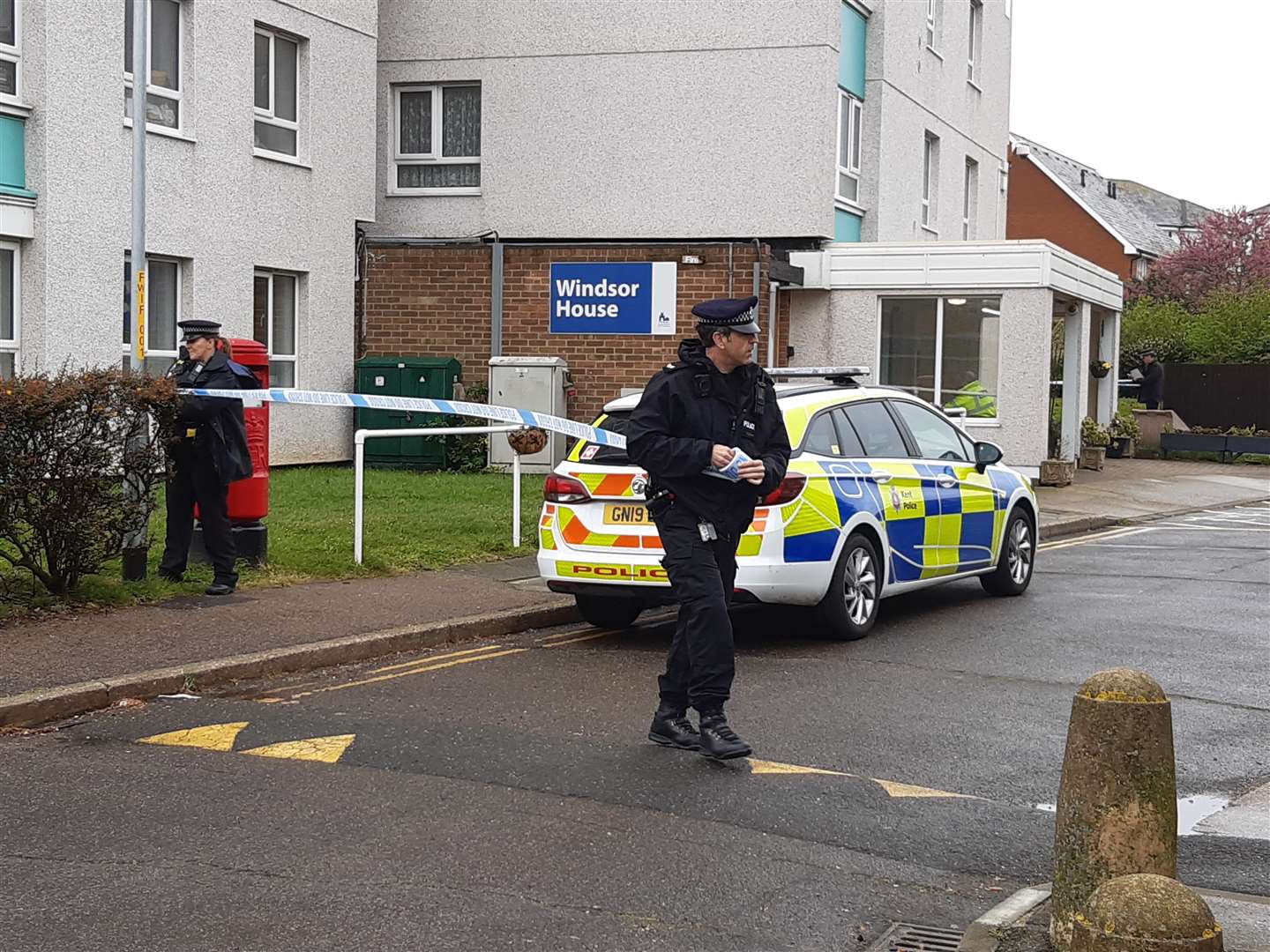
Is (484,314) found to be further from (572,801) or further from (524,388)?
(572,801)

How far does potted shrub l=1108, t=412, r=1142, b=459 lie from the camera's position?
2983 centimetres

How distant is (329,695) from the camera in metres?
7.95

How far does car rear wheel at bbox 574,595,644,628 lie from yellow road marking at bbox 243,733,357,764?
343cm

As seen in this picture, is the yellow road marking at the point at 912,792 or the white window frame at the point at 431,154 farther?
the white window frame at the point at 431,154

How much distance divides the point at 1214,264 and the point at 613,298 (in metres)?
47.9

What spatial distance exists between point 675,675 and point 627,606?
3.40 m

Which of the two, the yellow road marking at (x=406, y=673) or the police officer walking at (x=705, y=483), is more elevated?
the police officer walking at (x=705, y=483)

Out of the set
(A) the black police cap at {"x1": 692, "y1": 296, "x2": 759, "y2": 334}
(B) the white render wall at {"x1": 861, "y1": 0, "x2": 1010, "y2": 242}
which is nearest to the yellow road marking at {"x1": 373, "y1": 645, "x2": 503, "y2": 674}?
(A) the black police cap at {"x1": 692, "y1": 296, "x2": 759, "y2": 334}

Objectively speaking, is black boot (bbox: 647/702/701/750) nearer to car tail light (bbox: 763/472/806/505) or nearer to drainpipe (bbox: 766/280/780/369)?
car tail light (bbox: 763/472/806/505)

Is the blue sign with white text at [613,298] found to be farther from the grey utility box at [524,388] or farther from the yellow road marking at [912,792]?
the yellow road marking at [912,792]

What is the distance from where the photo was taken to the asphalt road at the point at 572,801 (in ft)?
15.4

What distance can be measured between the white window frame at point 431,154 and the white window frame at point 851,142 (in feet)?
17.2

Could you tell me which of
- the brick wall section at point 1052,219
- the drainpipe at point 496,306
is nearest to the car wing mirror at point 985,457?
the drainpipe at point 496,306

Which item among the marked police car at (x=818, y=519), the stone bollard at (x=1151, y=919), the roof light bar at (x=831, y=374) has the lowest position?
the stone bollard at (x=1151, y=919)
